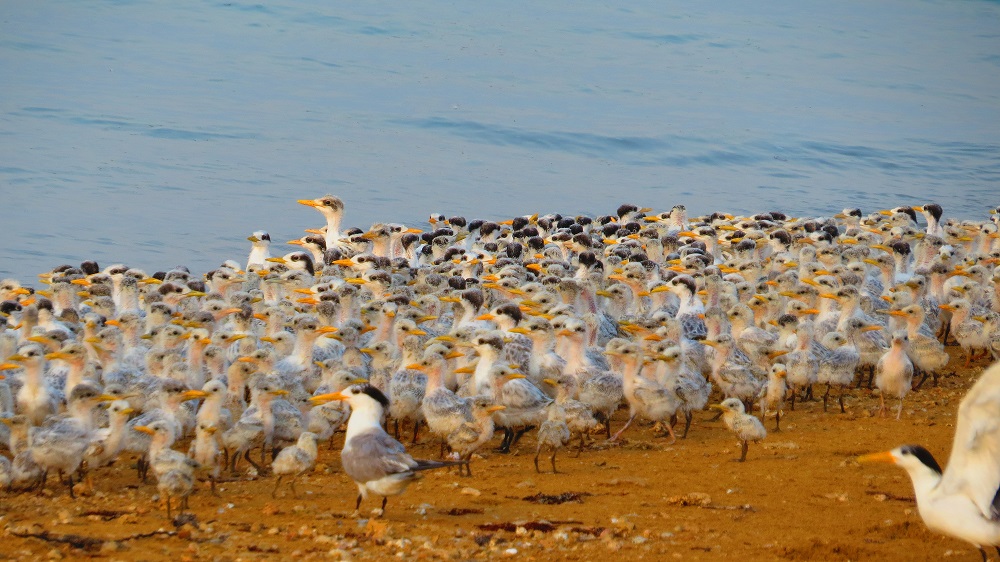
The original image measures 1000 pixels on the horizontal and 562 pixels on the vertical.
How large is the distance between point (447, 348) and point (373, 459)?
2628 millimetres

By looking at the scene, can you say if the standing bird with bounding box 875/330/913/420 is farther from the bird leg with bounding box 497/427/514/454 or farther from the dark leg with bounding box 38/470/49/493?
the dark leg with bounding box 38/470/49/493

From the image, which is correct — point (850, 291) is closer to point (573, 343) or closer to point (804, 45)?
point (573, 343)

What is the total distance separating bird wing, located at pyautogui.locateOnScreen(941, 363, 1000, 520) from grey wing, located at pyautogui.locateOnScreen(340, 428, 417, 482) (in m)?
3.25

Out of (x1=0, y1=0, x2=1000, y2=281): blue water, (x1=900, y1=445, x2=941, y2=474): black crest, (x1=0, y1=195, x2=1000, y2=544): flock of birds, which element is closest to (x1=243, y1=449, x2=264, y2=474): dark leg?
(x1=0, y1=195, x2=1000, y2=544): flock of birds

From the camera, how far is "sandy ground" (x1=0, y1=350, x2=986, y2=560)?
24.9 feet

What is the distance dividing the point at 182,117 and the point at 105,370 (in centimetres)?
2510

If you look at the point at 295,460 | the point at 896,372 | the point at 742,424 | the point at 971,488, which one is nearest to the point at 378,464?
the point at 295,460

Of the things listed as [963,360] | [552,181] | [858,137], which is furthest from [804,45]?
[963,360]

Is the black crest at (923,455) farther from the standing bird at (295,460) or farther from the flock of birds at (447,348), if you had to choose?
the standing bird at (295,460)

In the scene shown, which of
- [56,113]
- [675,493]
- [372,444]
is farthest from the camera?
[56,113]

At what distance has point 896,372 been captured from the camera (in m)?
11.4

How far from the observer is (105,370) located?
11.2 metres

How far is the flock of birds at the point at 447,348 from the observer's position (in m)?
9.51

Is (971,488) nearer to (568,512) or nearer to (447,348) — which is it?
(568,512)
